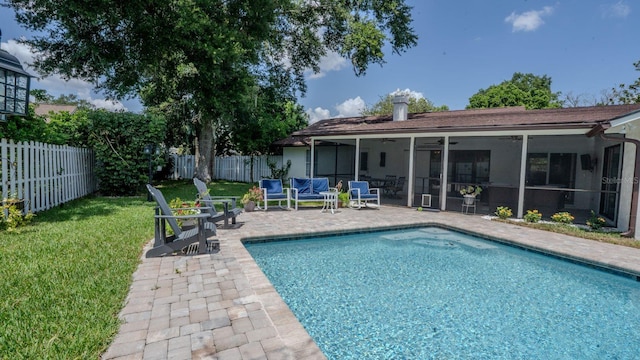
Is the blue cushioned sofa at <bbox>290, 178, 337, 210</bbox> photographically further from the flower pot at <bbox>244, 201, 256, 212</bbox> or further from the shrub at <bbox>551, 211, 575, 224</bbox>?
the shrub at <bbox>551, 211, 575, 224</bbox>

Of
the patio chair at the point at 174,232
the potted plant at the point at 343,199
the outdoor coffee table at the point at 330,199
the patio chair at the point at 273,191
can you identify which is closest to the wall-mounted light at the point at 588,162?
the potted plant at the point at 343,199

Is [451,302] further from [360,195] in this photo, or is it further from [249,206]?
[249,206]

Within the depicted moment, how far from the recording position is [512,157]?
13.5 metres

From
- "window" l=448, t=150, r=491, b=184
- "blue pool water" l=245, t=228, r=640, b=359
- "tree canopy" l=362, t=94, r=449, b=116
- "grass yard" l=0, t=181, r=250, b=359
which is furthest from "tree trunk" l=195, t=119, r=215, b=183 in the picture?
"tree canopy" l=362, t=94, r=449, b=116

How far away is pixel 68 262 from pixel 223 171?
18.2 metres

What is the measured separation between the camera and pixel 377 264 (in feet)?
19.5

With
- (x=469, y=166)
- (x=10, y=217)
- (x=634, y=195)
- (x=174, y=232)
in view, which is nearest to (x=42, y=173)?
(x=10, y=217)

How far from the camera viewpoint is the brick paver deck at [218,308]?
8.48 feet

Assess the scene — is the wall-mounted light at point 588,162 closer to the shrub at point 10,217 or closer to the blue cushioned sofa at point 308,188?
the blue cushioned sofa at point 308,188

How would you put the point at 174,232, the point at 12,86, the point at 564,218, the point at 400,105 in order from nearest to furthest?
the point at 174,232, the point at 12,86, the point at 564,218, the point at 400,105

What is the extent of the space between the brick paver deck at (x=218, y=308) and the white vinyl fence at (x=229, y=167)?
551 inches

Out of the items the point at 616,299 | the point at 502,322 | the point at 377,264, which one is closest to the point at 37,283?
the point at 377,264

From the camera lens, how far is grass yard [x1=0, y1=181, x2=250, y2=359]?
2.56 meters

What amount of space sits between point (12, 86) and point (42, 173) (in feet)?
7.35
